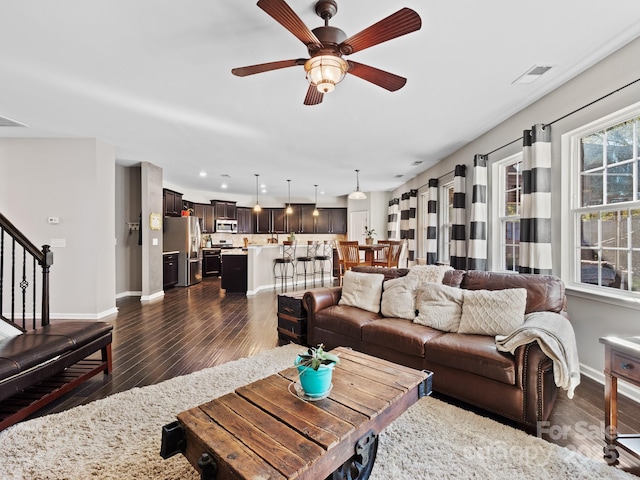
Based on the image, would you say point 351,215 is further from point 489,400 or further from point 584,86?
point 489,400

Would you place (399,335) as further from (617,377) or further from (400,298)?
(617,377)

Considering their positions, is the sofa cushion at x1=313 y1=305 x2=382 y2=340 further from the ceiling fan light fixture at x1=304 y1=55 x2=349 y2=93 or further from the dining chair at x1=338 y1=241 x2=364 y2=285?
the ceiling fan light fixture at x1=304 y1=55 x2=349 y2=93

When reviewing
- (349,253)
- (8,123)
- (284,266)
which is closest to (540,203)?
(349,253)

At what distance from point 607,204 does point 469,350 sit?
1883 mm

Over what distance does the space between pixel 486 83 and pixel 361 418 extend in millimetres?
3171

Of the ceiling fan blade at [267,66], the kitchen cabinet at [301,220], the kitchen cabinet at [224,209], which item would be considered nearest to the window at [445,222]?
the ceiling fan blade at [267,66]

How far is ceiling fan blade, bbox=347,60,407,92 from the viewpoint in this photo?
6.66ft

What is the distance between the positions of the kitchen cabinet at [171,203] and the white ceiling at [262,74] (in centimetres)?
254

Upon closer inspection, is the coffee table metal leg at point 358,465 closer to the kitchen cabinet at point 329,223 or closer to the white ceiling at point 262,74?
the white ceiling at point 262,74

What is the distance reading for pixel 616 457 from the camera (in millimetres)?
1719

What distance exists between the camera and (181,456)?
5.79ft

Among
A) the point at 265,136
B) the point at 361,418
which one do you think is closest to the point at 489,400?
the point at 361,418

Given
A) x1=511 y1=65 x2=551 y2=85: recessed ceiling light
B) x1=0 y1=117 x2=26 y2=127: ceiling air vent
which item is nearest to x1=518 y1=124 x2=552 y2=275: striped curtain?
x1=511 y1=65 x2=551 y2=85: recessed ceiling light

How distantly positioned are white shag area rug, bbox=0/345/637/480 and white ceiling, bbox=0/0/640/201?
2.72 meters
